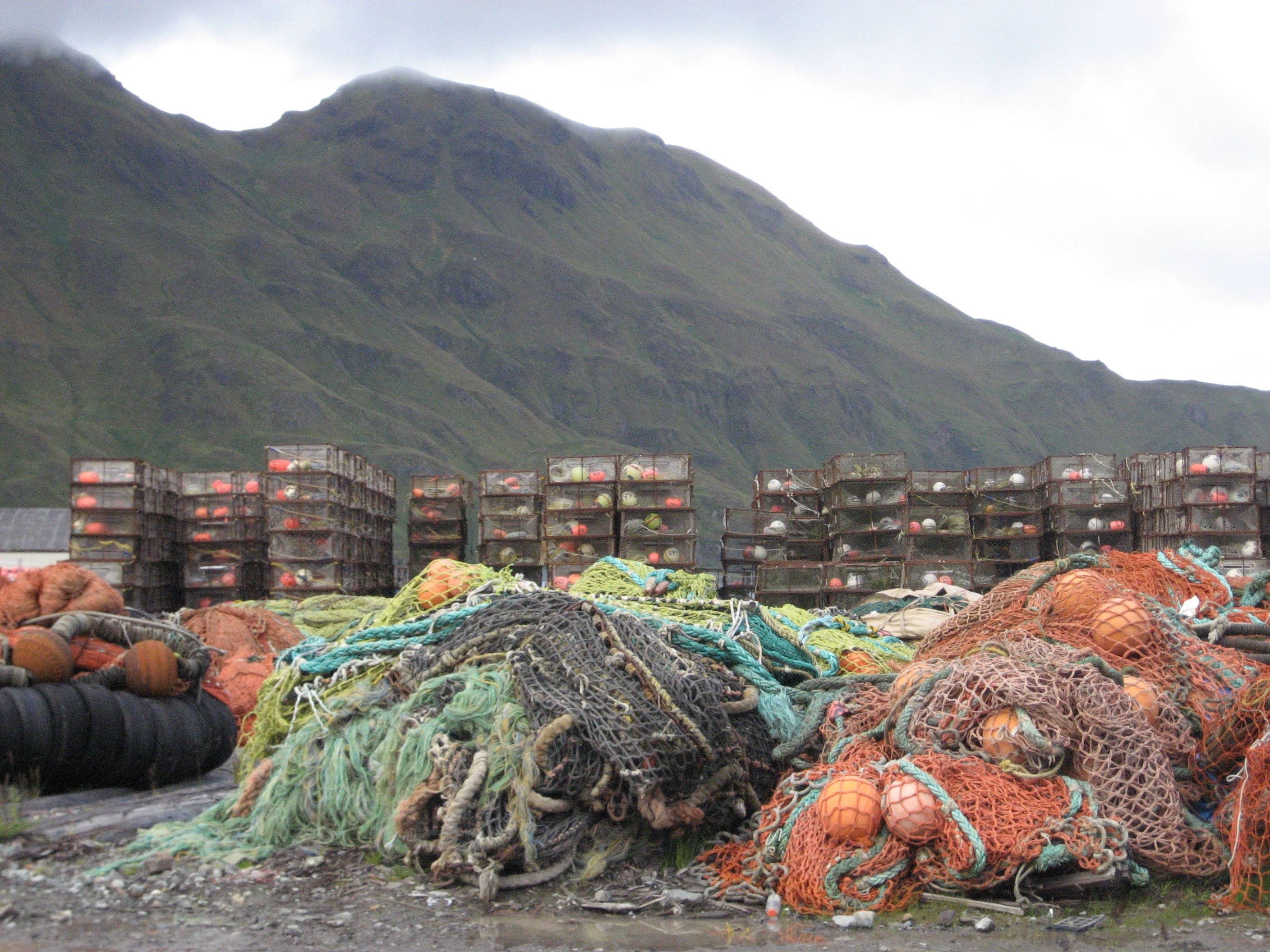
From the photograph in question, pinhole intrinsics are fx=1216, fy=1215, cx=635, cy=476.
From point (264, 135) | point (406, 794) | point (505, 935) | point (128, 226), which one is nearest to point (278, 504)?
point (406, 794)

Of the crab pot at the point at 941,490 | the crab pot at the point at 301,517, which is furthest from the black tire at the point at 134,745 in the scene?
the crab pot at the point at 941,490

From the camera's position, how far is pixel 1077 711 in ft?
18.8

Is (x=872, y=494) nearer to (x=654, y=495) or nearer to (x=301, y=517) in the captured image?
(x=654, y=495)

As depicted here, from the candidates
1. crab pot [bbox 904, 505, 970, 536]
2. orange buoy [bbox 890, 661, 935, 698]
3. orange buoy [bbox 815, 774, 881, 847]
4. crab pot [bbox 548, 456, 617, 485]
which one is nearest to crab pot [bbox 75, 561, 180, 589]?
crab pot [bbox 548, 456, 617, 485]

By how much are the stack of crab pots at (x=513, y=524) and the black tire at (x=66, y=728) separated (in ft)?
40.7

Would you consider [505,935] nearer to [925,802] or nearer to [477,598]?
[925,802]

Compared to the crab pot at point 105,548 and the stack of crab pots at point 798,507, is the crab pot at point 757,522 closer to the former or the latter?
the stack of crab pots at point 798,507

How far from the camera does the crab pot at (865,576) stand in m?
18.0

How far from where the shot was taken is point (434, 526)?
21781mm

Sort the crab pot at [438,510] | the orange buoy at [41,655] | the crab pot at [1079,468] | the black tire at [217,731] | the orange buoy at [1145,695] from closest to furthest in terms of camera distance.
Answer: the orange buoy at [1145,695] < the orange buoy at [41,655] < the black tire at [217,731] < the crab pot at [1079,468] < the crab pot at [438,510]

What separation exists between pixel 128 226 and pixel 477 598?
111 meters

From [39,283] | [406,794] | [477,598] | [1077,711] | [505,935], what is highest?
[39,283]

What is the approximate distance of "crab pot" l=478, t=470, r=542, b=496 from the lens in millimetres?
19672

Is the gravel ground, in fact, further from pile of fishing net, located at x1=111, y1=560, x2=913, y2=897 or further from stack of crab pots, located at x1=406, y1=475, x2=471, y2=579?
stack of crab pots, located at x1=406, y1=475, x2=471, y2=579
